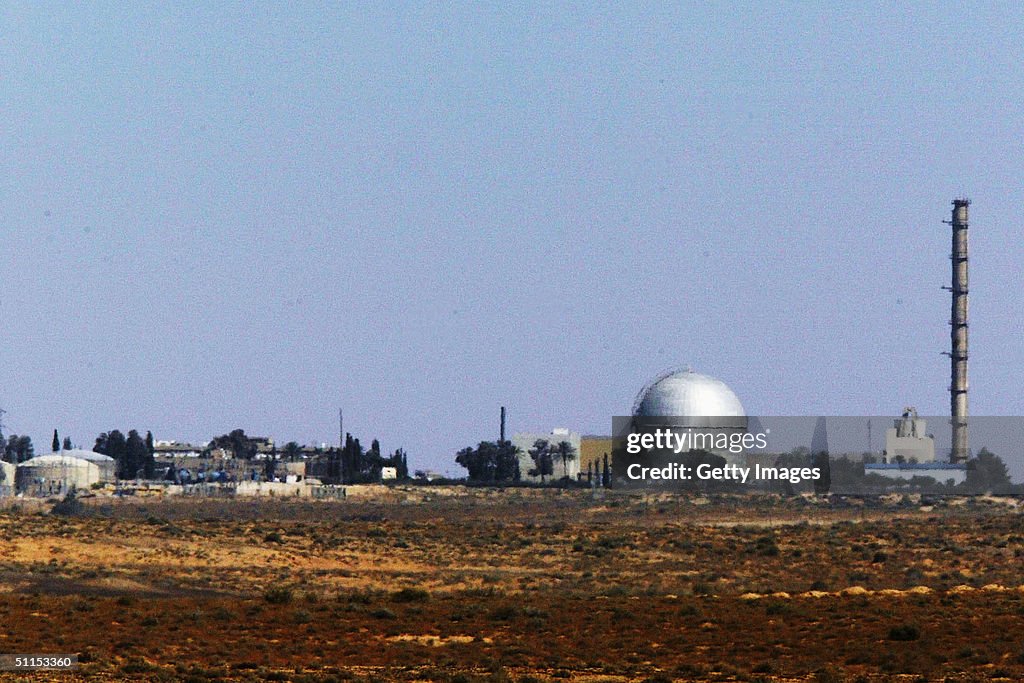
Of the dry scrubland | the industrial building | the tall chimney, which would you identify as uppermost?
the tall chimney

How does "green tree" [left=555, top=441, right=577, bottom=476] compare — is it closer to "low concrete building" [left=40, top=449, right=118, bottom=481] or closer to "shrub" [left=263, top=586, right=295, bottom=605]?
"low concrete building" [left=40, top=449, right=118, bottom=481]

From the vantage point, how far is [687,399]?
12300 centimetres

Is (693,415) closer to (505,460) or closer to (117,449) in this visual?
(505,460)

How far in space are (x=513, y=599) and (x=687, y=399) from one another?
84389 millimetres

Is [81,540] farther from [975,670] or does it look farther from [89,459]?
[89,459]

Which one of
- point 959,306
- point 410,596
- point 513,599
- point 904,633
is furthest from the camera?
point 959,306

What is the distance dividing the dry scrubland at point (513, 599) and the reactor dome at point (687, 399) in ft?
149

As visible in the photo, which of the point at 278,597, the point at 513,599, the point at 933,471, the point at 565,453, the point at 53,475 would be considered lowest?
the point at 513,599

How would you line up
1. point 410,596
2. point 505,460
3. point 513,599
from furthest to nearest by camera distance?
point 505,460
point 513,599
point 410,596

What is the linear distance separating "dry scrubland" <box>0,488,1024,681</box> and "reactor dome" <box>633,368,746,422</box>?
45.3 meters

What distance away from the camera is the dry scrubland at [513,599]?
28.3m

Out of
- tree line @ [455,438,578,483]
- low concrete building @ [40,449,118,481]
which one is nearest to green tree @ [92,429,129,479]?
low concrete building @ [40,449,118,481]

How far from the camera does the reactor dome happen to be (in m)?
123

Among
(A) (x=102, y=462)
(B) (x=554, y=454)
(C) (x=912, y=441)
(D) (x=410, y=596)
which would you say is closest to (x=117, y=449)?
(A) (x=102, y=462)
